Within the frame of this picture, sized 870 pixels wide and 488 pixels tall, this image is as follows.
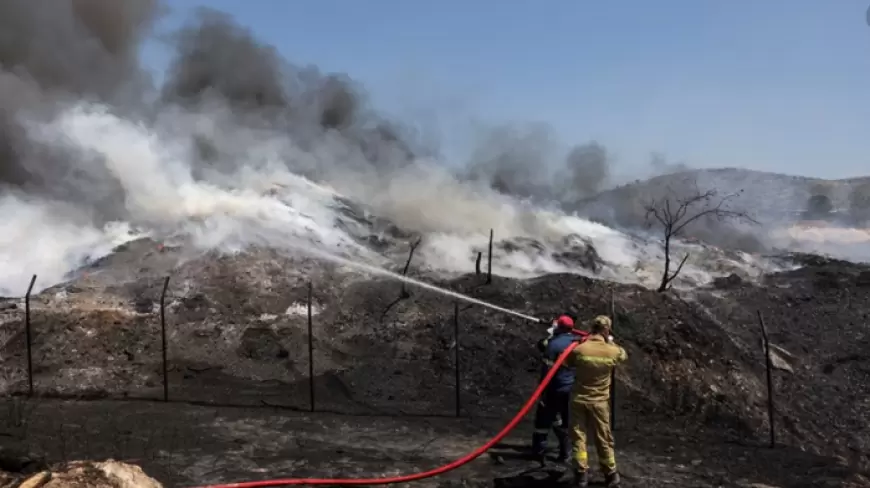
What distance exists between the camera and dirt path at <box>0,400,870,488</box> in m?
6.70

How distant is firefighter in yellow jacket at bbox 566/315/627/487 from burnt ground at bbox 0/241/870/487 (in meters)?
0.84

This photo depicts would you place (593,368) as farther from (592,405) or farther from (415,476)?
(415,476)

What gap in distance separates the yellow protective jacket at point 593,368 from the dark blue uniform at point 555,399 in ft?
1.29

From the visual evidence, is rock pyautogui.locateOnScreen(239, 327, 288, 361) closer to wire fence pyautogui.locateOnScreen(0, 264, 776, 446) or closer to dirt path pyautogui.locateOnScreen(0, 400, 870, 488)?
wire fence pyautogui.locateOnScreen(0, 264, 776, 446)

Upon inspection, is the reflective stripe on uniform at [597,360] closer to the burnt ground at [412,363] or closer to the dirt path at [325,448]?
the dirt path at [325,448]

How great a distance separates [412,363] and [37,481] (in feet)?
23.2

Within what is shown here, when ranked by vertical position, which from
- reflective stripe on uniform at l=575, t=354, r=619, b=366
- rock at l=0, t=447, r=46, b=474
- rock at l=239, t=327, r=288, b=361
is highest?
reflective stripe on uniform at l=575, t=354, r=619, b=366

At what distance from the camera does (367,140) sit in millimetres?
34250

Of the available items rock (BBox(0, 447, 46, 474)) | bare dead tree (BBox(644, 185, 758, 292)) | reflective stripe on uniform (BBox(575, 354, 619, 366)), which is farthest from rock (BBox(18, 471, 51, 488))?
bare dead tree (BBox(644, 185, 758, 292))

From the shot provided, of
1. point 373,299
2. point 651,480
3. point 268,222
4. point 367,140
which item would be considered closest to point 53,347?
point 373,299

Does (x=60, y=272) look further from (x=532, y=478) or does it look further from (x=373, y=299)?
(x=532, y=478)

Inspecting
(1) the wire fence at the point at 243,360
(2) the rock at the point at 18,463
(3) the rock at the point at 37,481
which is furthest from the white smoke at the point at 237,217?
(3) the rock at the point at 37,481

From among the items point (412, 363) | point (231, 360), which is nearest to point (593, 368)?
point (412, 363)

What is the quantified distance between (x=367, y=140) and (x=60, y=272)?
67.6 feet
